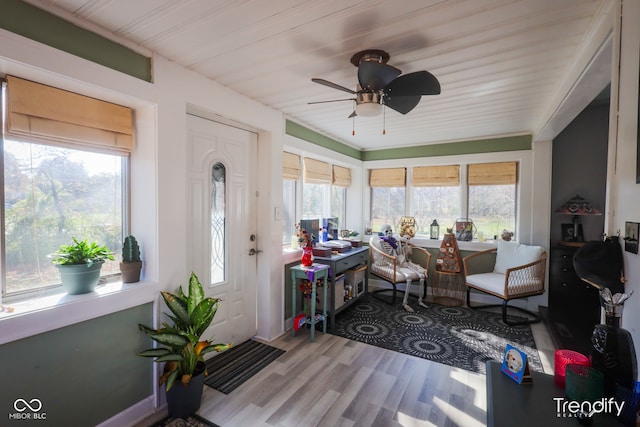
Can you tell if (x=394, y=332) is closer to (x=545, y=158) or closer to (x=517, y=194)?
(x=517, y=194)

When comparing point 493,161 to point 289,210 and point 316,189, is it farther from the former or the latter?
point 289,210

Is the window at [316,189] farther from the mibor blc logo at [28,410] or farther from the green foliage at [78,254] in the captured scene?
the mibor blc logo at [28,410]

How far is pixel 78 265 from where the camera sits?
1.69 metres

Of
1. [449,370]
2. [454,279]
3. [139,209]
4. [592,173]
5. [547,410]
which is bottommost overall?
[449,370]

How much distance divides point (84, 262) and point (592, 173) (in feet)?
17.2

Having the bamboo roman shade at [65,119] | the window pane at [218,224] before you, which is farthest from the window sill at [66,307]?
the bamboo roman shade at [65,119]

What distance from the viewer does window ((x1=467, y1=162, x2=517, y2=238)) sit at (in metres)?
4.14

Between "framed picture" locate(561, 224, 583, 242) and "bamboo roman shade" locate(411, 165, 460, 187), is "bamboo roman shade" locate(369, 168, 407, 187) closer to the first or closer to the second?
"bamboo roman shade" locate(411, 165, 460, 187)

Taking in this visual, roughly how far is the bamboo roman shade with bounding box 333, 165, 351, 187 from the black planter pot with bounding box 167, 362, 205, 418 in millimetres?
3318

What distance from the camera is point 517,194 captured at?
13.5 feet

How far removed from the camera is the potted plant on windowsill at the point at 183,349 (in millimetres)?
1862

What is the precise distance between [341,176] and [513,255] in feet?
8.74

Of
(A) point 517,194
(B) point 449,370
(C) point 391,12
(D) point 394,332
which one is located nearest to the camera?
(C) point 391,12

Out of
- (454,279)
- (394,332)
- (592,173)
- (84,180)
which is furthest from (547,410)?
(592,173)
